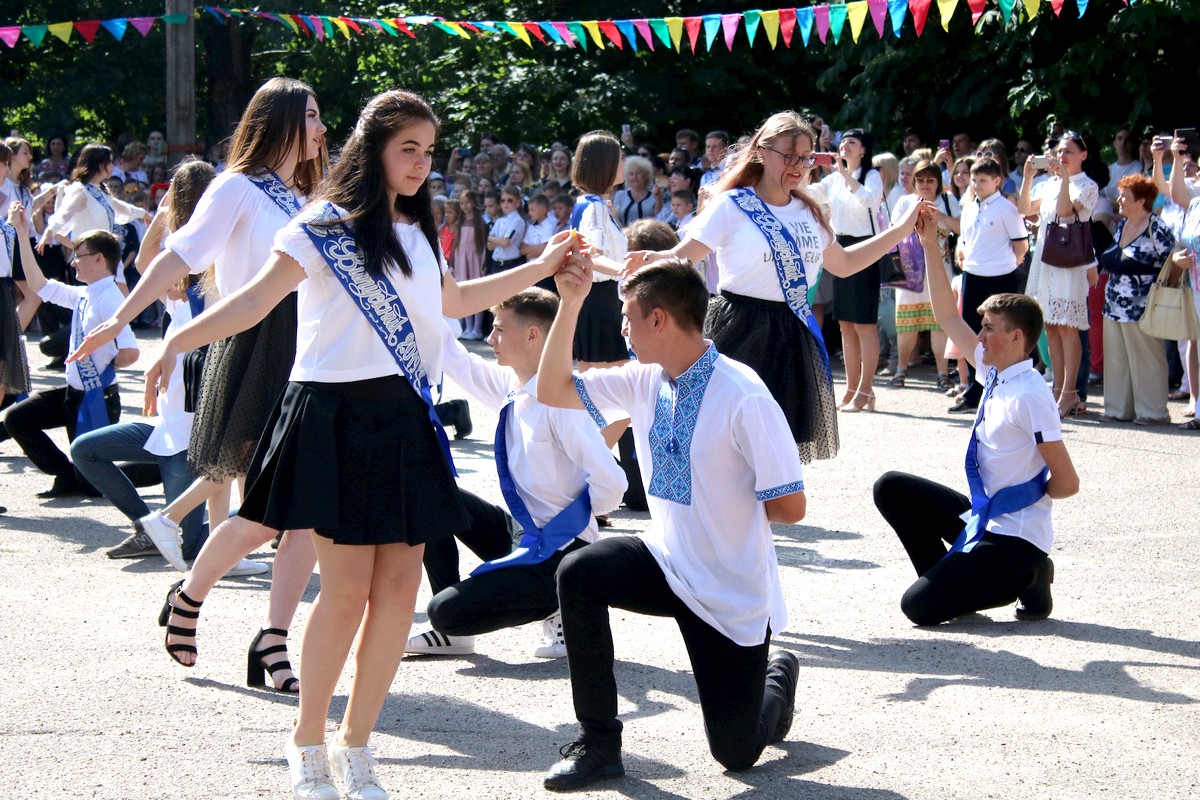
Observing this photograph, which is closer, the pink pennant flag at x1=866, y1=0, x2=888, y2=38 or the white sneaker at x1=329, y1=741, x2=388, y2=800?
the white sneaker at x1=329, y1=741, x2=388, y2=800

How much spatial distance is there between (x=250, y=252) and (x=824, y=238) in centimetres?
212

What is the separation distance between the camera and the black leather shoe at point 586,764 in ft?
11.8

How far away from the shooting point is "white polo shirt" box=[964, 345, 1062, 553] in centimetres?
509

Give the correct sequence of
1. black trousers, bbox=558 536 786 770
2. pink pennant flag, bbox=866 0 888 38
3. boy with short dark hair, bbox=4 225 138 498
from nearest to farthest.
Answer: black trousers, bbox=558 536 786 770 → boy with short dark hair, bbox=4 225 138 498 → pink pennant flag, bbox=866 0 888 38

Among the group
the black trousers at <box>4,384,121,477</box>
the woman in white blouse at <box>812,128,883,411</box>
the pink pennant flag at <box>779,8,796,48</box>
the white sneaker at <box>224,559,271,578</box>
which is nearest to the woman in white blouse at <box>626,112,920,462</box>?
the white sneaker at <box>224,559,271,578</box>

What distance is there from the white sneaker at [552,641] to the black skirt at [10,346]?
4329 millimetres

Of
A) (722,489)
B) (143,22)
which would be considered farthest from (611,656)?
(143,22)

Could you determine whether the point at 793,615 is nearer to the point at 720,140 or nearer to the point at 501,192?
the point at 720,140

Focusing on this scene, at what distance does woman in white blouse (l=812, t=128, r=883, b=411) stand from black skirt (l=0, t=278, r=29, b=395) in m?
5.54

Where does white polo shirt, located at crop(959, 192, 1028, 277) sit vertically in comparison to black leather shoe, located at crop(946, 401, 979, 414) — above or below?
above

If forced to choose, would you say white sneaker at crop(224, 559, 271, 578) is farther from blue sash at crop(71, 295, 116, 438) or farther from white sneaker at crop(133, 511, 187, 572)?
blue sash at crop(71, 295, 116, 438)

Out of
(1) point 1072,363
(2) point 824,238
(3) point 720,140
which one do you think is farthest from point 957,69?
(2) point 824,238

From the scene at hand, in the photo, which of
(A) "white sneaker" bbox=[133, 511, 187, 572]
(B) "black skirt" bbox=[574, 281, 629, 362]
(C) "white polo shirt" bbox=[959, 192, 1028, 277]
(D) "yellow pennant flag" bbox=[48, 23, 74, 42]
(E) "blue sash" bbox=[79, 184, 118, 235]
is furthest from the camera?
(D) "yellow pennant flag" bbox=[48, 23, 74, 42]

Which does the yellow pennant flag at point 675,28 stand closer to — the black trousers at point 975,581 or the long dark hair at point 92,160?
the long dark hair at point 92,160
